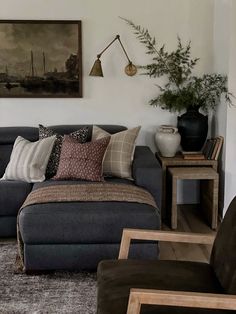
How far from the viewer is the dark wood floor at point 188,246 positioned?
3520mm

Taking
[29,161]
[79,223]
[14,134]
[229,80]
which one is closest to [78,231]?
[79,223]

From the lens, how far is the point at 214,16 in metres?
4.50

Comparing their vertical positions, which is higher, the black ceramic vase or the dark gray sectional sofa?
the black ceramic vase

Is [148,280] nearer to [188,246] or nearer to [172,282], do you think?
[172,282]

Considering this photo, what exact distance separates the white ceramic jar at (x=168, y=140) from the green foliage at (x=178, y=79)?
24cm

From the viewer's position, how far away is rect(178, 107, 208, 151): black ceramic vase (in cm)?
439

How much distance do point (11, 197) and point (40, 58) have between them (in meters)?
1.46

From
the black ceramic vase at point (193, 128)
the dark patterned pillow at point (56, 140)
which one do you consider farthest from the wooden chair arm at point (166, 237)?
the black ceramic vase at point (193, 128)

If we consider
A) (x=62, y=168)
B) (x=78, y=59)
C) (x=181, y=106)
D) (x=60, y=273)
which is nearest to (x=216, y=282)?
(x=60, y=273)

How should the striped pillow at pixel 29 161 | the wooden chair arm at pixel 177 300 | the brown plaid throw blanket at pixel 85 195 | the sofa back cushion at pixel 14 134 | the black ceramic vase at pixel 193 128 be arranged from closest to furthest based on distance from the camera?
the wooden chair arm at pixel 177 300, the brown plaid throw blanket at pixel 85 195, the striped pillow at pixel 29 161, the sofa back cushion at pixel 14 134, the black ceramic vase at pixel 193 128

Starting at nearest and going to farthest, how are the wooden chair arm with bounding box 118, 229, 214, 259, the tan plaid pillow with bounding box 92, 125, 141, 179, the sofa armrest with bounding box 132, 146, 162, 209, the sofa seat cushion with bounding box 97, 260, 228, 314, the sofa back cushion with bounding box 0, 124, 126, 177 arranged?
the sofa seat cushion with bounding box 97, 260, 228, 314
the wooden chair arm with bounding box 118, 229, 214, 259
the sofa armrest with bounding box 132, 146, 162, 209
the tan plaid pillow with bounding box 92, 125, 141, 179
the sofa back cushion with bounding box 0, 124, 126, 177

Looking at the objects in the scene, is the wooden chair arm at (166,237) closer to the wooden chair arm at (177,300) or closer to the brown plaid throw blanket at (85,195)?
the wooden chair arm at (177,300)

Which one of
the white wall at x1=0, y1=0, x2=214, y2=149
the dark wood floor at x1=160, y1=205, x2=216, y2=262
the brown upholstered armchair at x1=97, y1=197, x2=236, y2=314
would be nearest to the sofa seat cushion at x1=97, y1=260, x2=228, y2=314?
the brown upholstered armchair at x1=97, y1=197, x2=236, y2=314

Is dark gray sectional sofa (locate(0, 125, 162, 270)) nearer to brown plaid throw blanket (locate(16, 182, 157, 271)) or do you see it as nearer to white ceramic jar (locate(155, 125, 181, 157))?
brown plaid throw blanket (locate(16, 182, 157, 271))
